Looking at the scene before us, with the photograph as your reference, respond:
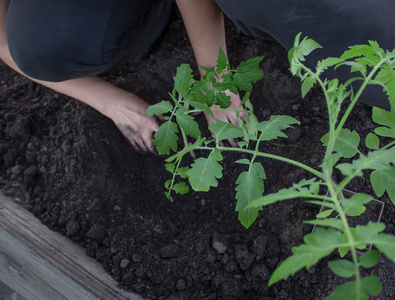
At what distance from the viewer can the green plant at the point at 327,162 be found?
0.49 meters

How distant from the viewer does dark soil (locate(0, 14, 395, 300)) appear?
3.76 ft

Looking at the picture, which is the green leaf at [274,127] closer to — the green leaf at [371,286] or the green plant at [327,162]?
the green plant at [327,162]

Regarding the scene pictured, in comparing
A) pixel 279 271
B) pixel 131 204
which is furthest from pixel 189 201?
pixel 279 271

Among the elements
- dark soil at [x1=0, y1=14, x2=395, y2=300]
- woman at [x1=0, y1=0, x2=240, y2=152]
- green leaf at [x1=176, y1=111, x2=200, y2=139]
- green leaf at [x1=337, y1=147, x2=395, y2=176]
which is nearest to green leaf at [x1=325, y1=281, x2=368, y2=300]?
green leaf at [x1=337, y1=147, x2=395, y2=176]

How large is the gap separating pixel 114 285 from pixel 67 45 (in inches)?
29.8

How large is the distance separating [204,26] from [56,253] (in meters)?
0.85

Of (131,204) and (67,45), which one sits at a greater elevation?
(67,45)

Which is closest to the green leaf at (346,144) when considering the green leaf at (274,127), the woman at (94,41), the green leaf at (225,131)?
the green leaf at (274,127)

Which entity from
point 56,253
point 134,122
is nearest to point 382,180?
point 134,122

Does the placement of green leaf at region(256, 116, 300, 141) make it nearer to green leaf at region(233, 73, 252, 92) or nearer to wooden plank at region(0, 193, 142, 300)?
green leaf at region(233, 73, 252, 92)

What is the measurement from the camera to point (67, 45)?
121cm

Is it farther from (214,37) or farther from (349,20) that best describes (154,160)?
(349,20)

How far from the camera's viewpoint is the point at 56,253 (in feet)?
3.92

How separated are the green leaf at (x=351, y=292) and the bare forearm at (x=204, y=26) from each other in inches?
36.6
